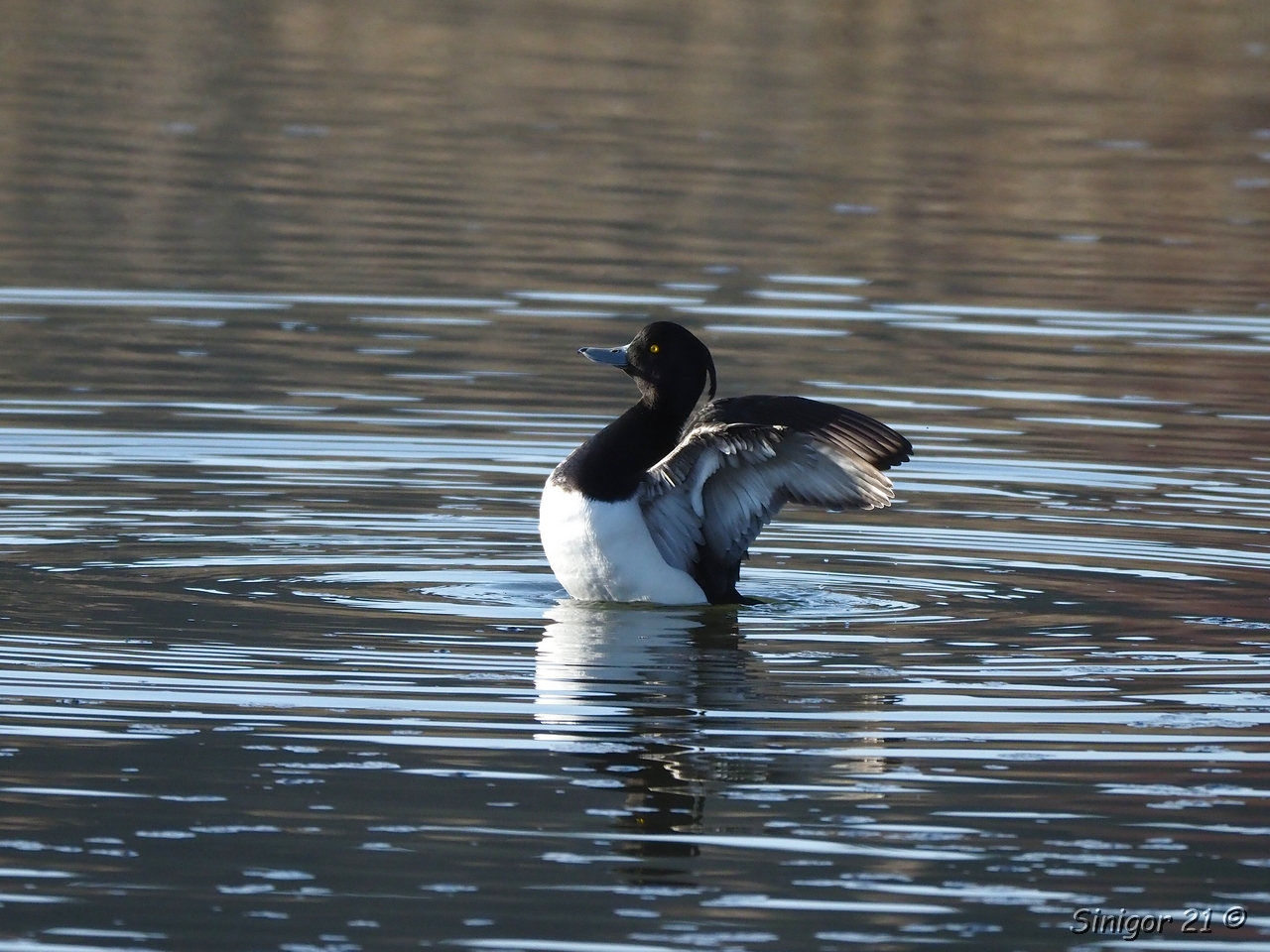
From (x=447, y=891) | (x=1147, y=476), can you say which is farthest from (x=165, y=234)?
(x=447, y=891)

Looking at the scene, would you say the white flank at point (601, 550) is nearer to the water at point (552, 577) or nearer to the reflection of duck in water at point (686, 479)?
the reflection of duck in water at point (686, 479)

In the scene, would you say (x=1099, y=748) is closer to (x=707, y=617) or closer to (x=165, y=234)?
(x=707, y=617)

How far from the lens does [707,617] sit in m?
9.66

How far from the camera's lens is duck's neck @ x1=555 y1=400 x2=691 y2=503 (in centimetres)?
945

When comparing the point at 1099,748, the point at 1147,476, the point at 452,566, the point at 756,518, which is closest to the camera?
the point at 1099,748

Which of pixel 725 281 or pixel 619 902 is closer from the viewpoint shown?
pixel 619 902

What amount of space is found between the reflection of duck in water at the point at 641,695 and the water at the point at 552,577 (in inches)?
1.0

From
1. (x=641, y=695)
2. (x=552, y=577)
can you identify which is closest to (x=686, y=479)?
(x=552, y=577)

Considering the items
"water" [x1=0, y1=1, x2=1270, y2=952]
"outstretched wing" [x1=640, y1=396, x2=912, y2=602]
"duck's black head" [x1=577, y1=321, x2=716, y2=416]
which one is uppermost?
"duck's black head" [x1=577, y1=321, x2=716, y2=416]

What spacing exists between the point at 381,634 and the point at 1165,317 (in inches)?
387

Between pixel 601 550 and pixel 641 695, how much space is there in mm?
1314

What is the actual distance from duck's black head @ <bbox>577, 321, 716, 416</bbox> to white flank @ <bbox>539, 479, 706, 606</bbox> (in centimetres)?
54

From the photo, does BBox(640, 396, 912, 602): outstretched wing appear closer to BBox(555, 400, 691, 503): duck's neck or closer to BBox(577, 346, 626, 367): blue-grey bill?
BBox(555, 400, 691, 503): duck's neck

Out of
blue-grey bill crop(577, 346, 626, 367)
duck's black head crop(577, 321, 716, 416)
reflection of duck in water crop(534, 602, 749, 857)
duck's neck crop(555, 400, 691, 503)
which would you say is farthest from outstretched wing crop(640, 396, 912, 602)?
blue-grey bill crop(577, 346, 626, 367)
